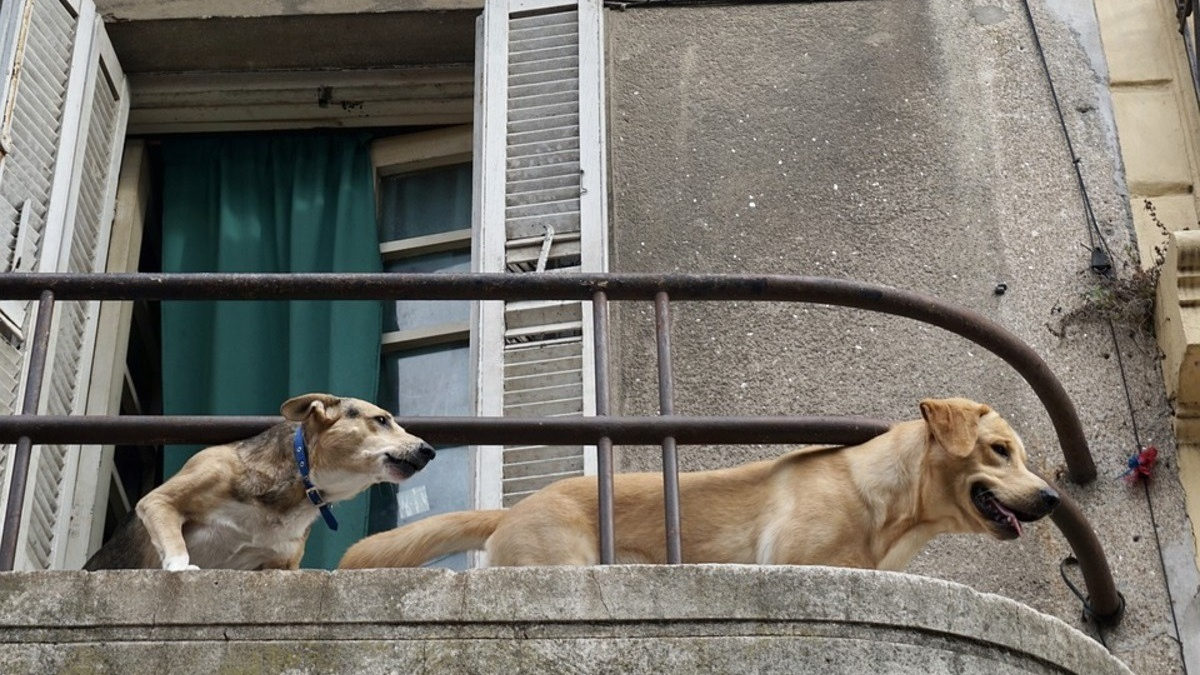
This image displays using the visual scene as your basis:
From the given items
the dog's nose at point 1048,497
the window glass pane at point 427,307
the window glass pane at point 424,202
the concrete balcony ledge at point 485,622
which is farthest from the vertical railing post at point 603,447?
the window glass pane at point 424,202

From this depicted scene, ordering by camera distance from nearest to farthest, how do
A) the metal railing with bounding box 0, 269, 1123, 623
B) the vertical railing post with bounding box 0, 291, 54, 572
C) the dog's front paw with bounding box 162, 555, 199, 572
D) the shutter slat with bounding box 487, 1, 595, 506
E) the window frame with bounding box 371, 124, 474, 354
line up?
the vertical railing post with bounding box 0, 291, 54, 572 < the metal railing with bounding box 0, 269, 1123, 623 < the dog's front paw with bounding box 162, 555, 199, 572 < the shutter slat with bounding box 487, 1, 595, 506 < the window frame with bounding box 371, 124, 474, 354

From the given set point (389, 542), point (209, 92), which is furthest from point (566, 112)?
point (389, 542)

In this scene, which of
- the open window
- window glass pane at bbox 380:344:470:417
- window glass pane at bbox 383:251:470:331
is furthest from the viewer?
window glass pane at bbox 383:251:470:331

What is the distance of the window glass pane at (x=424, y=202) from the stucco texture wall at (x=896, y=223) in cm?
89

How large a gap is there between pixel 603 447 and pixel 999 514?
1.30 meters

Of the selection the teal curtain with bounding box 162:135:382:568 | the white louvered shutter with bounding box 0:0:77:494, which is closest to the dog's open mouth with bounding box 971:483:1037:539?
the teal curtain with bounding box 162:135:382:568

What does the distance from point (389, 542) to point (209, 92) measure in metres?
3.34

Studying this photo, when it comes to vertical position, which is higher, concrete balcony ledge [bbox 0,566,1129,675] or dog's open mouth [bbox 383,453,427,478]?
dog's open mouth [bbox 383,453,427,478]

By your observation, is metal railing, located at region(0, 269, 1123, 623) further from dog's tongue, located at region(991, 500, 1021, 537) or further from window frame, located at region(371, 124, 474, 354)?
window frame, located at region(371, 124, 474, 354)

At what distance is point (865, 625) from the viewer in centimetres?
467

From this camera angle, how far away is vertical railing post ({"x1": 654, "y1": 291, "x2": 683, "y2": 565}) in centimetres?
499

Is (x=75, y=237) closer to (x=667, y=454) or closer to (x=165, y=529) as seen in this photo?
(x=165, y=529)

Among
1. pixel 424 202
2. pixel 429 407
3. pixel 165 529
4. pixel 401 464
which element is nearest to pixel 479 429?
pixel 401 464

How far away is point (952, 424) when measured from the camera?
18.9ft
